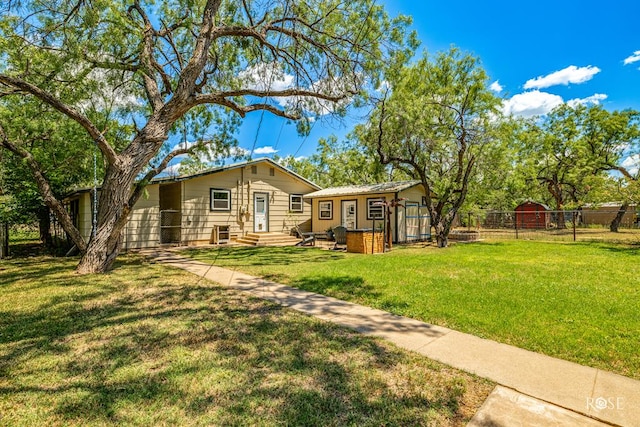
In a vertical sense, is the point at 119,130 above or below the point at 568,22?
below

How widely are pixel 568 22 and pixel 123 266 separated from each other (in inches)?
610

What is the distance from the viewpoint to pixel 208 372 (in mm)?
2824

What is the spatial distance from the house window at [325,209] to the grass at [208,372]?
12573mm

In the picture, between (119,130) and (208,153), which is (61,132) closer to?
(119,130)

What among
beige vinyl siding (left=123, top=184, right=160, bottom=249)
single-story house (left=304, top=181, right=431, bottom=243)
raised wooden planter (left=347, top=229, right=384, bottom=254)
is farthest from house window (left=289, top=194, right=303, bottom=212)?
beige vinyl siding (left=123, top=184, right=160, bottom=249)

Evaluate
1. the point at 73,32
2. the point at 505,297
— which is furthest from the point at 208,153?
the point at 505,297

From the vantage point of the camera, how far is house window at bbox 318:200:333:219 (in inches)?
679

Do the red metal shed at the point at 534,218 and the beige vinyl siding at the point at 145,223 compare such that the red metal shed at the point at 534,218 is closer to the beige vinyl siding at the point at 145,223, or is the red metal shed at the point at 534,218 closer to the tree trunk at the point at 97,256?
the beige vinyl siding at the point at 145,223

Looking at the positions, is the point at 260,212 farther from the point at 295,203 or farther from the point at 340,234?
the point at 340,234

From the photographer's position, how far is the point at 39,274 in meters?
7.30

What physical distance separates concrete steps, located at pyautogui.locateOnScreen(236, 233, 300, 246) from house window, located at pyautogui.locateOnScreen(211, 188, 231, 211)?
1.70m

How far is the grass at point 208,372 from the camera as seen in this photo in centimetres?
225

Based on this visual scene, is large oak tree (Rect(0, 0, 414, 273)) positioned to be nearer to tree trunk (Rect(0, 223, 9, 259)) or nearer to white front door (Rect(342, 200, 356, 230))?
tree trunk (Rect(0, 223, 9, 259))

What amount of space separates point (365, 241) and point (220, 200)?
7.49 m
